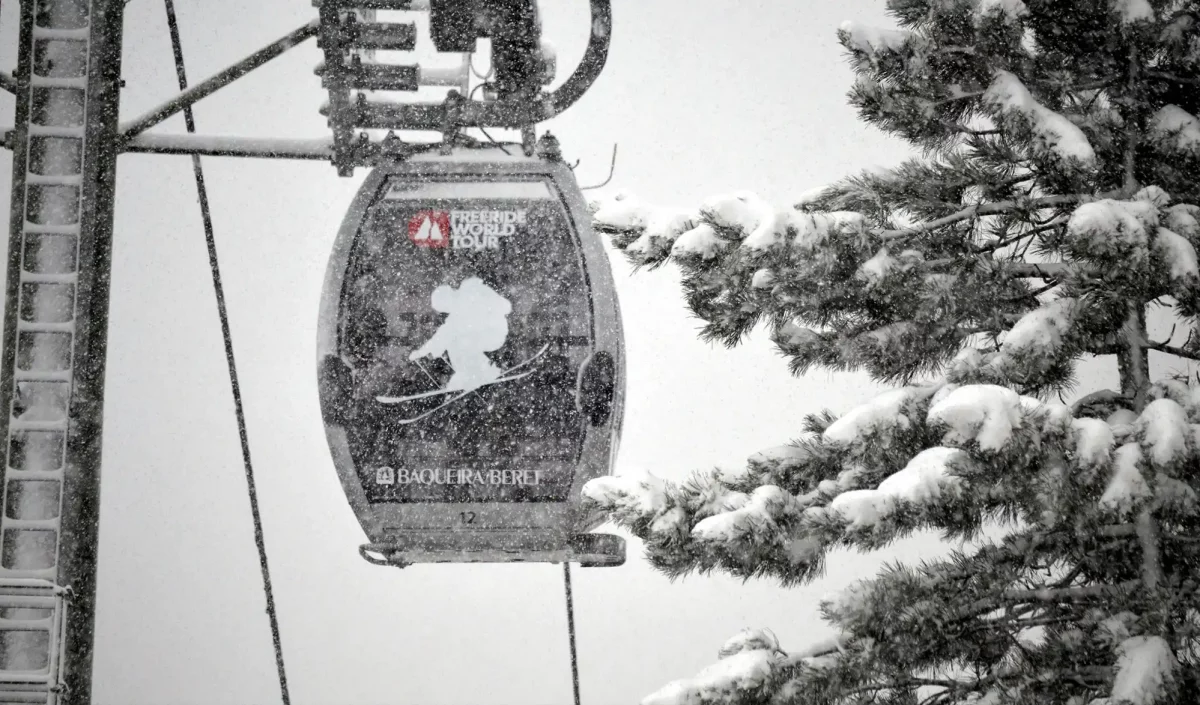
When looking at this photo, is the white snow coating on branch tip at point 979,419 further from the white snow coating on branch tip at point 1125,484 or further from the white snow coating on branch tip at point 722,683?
the white snow coating on branch tip at point 722,683

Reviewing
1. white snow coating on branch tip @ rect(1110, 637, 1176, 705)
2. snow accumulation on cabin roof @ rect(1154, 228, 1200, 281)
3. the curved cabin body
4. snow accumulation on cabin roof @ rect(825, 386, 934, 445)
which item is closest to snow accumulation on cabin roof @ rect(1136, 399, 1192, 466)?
snow accumulation on cabin roof @ rect(1154, 228, 1200, 281)

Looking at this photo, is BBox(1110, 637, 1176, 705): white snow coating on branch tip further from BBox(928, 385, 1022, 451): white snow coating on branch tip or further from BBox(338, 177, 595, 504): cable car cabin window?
BBox(338, 177, 595, 504): cable car cabin window

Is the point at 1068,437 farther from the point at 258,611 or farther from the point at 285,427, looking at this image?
the point at 285,427

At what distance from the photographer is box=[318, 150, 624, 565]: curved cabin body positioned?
16.1ft

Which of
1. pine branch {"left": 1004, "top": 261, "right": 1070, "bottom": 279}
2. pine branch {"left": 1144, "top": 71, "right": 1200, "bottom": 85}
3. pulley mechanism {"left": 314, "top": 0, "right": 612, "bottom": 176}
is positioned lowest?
pine branch {"left": 1004, "top": 261, "right": 1070, "bottom": 279}

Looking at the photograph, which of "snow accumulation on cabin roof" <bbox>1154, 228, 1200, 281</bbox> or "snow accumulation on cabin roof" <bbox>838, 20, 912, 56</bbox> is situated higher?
"snow accumulation on cabin roof" <bbox>838, 20, 912, 56</bbox>

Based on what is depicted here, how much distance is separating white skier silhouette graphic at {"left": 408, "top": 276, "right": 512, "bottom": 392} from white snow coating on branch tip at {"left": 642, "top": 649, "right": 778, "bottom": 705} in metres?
2.05

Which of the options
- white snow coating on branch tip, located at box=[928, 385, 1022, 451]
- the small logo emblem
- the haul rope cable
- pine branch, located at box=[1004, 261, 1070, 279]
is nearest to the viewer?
white snow coating on branch tip, located at box=[928, 385, 1022, 451]

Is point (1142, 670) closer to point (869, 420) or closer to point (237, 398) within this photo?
point (869, 420)

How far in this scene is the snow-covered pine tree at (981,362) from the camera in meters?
2.70

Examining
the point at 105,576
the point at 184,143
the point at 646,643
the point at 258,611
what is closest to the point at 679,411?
the point at 646,643

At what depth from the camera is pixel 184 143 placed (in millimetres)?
5398

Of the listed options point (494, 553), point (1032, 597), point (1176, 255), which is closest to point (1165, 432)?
point (1176, 255)

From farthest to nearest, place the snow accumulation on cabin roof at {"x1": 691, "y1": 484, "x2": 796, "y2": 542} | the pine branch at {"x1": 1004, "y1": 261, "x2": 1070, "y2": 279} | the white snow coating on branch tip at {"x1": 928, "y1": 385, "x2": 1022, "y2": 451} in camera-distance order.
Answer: the pine branch at {"x1": 1004, "y1": 261, "x2": 1070, "y2": 279}
the snow accumulation on cabin roof at {"x1": 691, "y1": 484, "x2": 796, "y2": 542}
the white snow coating on branch tip at {"x1": 928, "y1": 385, "x2": 1022, "y2": 451}
